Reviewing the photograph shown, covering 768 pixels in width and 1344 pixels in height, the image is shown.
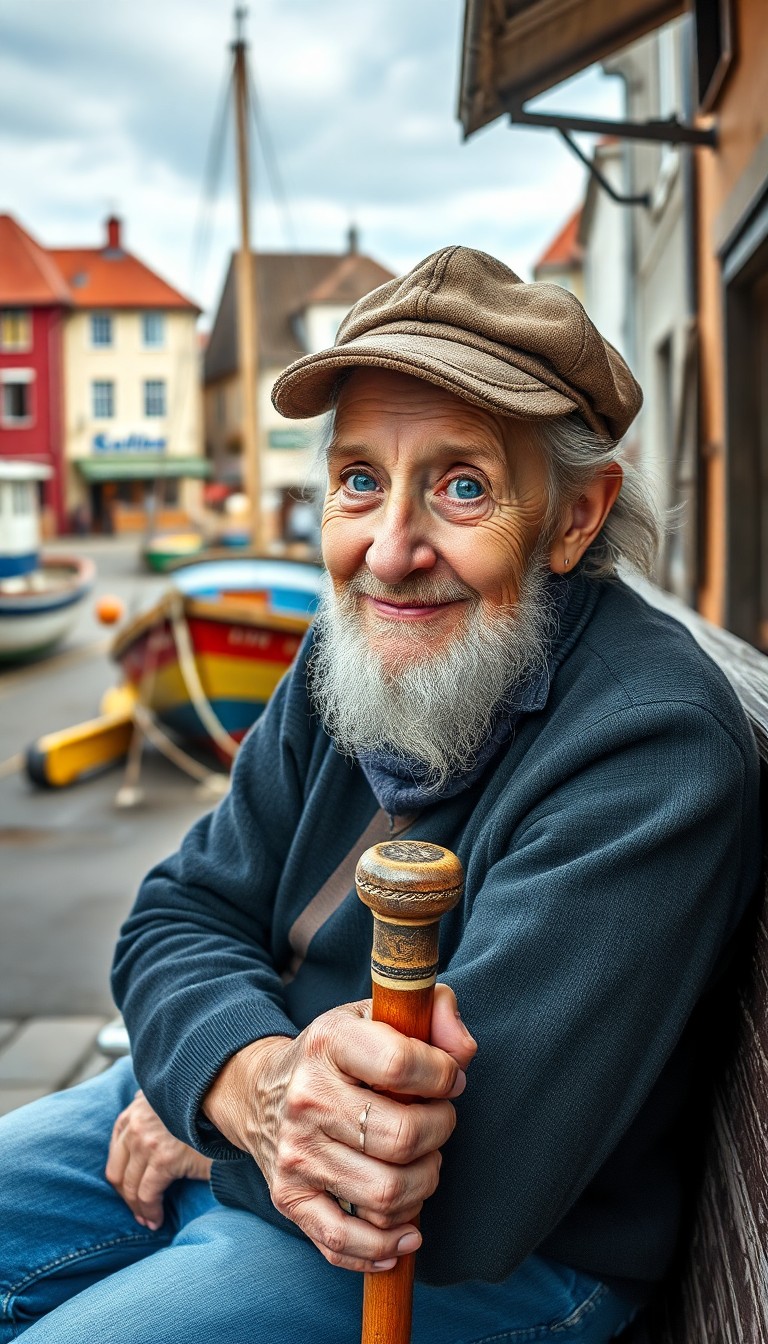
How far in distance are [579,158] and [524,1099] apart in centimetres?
482

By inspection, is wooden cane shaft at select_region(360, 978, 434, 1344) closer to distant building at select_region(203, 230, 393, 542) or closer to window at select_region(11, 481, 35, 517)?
window at select_region(11, 481, 35, 517)

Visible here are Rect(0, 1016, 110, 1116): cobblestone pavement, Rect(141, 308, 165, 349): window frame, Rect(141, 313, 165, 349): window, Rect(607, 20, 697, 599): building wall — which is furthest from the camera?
Rect(141, 313, 165, 349): window

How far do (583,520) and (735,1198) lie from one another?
81 centimetres

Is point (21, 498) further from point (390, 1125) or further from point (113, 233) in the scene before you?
point (113, 233)

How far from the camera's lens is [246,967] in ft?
5.03

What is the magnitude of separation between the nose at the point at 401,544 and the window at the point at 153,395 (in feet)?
136

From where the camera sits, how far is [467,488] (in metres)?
1.43

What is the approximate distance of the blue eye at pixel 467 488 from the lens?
1.43 metres

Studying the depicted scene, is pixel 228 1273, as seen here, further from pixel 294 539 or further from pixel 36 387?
pixel 36 387

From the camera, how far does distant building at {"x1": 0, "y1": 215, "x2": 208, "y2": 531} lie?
38656 mm

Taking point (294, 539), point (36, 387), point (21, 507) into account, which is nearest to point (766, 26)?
point (21, 507)

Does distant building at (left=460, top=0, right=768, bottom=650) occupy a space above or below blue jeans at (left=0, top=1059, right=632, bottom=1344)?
above

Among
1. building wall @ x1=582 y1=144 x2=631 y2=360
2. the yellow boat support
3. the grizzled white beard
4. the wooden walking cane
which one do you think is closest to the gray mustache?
the grizzled white beard

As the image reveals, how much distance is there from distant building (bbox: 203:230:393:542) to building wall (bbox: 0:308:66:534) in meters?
6.23
